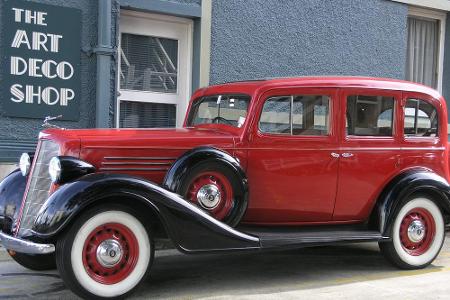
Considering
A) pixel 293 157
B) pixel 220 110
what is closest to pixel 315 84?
pixel 293 157

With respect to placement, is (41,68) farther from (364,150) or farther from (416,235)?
(416,235)

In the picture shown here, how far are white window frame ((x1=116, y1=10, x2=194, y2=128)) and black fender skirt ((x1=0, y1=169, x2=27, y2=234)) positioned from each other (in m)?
3.47

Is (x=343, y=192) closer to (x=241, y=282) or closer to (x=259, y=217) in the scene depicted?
(x=259, y=217)

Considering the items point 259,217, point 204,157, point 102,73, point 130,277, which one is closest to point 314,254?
point 259,217

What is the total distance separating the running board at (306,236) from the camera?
4.70 meters

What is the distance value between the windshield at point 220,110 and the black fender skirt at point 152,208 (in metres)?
1.14

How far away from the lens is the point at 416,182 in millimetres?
5418

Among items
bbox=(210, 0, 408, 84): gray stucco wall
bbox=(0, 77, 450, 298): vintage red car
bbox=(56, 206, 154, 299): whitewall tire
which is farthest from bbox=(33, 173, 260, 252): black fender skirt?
bbox=(210, 0, 408, 84): gray stucco wall

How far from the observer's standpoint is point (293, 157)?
5.14 m

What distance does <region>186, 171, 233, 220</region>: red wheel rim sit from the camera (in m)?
4.66

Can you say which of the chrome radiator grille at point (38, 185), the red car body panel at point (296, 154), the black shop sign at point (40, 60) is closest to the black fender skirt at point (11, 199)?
the chrome radiator grille at point (38, 185)

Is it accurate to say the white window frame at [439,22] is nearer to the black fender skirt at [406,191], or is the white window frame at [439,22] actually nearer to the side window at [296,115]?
the black fender skirt at [406,191]

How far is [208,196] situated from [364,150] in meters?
1.66

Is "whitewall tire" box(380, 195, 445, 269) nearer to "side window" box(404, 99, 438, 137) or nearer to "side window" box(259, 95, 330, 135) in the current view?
"side window" box(404, 99, 438, 137)
